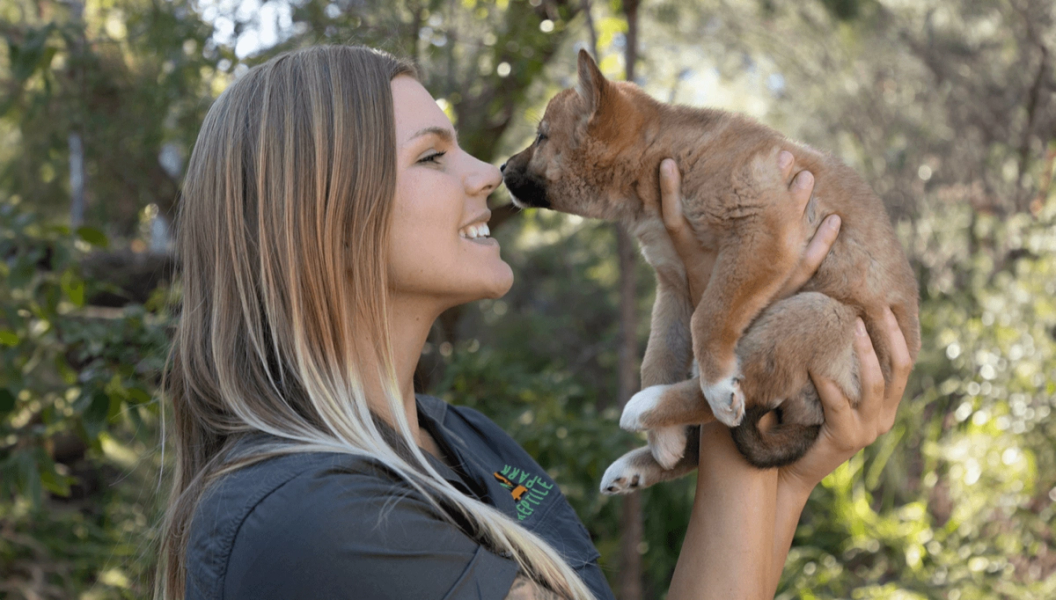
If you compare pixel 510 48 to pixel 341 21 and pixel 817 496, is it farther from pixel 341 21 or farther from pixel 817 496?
pixel 817 496

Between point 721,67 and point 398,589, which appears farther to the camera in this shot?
point 721,67

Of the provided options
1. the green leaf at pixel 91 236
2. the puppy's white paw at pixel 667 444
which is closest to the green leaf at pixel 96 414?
the green leaf at pixel 91 236

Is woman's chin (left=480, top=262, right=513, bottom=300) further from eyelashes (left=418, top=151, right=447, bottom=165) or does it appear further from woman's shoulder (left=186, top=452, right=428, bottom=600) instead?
woman's shoulder (left=186, top=452, right=428, bottom=600)

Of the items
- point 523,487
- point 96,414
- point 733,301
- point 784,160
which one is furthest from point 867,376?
point 96,414

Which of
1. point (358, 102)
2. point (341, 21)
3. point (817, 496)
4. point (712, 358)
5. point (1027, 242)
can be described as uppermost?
point (358, 102)

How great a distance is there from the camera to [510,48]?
422 centimetres

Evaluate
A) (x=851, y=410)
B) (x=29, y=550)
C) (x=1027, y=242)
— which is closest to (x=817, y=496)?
(x=1027, y=242)

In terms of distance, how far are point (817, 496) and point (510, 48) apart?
388cm

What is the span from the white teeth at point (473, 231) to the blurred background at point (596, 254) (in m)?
0.83

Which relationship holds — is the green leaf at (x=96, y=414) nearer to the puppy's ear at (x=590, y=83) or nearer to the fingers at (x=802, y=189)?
the puppy's ear at (x=590, y=83)

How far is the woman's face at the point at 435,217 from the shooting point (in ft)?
6.51

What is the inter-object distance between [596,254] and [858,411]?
603 centimetres

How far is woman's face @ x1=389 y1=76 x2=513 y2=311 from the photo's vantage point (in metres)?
1.98

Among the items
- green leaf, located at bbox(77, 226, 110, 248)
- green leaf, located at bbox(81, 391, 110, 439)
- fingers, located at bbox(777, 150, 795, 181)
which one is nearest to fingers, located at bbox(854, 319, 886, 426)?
fingers, located at bbox(777, 150, 795, 181)
